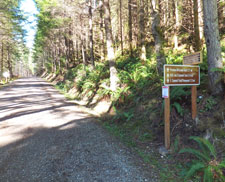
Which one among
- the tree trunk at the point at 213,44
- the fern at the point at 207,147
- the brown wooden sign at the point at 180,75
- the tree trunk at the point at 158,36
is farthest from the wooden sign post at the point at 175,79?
the tree trunk at the point at 158,36

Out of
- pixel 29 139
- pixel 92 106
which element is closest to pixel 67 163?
pixel 29 139

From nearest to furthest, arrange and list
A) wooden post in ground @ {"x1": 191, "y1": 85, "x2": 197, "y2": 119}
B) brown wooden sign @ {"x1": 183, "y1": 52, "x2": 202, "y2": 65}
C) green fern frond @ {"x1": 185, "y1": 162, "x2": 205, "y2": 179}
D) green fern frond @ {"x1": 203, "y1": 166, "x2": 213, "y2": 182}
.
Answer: green fern frond @ {"x1": 203, "y1": 166, "x2": 213, "y2": 182} → green fern frond @ {"x1": 185, "y1": 162, "x2": 205, "y2": 179} → brown wooden sign @ {"x1": 183, "y1": 52, "x2": 202, "y2": 65} → wooden post in ground @ {"x1": 191, "y1": 85, "x2": 197, "y2": 119}

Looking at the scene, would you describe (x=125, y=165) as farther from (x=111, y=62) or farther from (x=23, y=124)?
(x=111, y=62)

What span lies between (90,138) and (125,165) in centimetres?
175

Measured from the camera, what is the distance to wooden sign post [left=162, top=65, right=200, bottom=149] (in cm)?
423

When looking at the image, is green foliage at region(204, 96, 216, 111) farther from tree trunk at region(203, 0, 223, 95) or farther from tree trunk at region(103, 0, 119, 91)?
tree trunk at region(103, 0, 119, 91)

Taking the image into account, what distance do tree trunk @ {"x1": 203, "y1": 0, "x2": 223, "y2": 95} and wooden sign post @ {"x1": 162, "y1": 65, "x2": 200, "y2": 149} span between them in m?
0.51

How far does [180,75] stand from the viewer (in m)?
4.39

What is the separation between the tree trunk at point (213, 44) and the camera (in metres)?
4.63

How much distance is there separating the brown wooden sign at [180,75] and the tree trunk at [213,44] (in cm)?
51

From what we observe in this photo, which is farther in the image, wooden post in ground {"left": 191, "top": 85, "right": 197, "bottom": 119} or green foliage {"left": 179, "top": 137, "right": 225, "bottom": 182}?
wooden post in ground {"left": 191, "top": 85, "right": 197, "bottom": 119}

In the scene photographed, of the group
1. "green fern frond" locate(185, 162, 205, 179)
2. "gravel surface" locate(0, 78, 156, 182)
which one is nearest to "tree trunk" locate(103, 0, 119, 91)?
"gravel surface" locate(0, 78, 156, 182)

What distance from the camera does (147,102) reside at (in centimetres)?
673

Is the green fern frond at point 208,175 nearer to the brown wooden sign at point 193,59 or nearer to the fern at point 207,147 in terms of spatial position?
the fern at point 207,147
